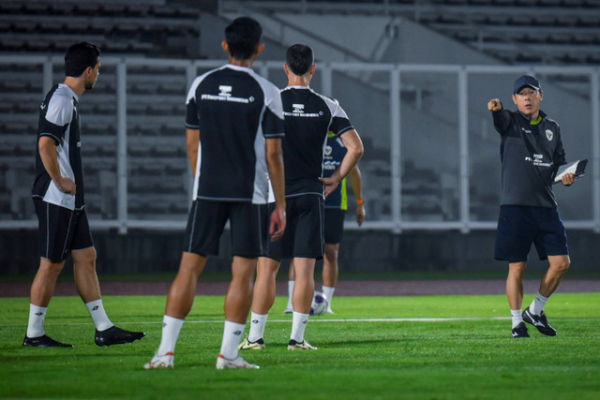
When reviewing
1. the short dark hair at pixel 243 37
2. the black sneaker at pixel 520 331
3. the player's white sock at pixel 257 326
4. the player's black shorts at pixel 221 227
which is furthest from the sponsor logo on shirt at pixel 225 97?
the black sneaker at pixel 520 331

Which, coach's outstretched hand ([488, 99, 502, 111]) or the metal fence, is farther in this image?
the metal fence

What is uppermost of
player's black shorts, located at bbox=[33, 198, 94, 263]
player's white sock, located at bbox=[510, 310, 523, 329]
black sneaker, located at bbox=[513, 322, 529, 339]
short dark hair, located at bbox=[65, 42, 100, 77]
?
short dark hair, located at bbox=[65, 42, 100, 77]

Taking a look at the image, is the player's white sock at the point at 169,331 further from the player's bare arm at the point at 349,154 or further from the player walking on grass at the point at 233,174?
the player's bare arm at the point at 349,154

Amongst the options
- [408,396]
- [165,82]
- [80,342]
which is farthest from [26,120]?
[408,396]

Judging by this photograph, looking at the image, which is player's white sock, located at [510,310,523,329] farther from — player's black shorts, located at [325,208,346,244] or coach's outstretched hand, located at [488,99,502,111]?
player's black shorts, located at [325,208,346,244]

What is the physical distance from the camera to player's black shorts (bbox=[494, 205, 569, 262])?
9773 mm

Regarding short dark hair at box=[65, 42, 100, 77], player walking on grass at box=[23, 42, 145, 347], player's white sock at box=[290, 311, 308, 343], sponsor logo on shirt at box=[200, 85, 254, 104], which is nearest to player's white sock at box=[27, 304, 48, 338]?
player walking on grass at box=[23, 42, 145, 347]

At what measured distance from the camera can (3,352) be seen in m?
8.37

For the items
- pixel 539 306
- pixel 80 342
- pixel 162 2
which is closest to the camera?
pixel 80 342

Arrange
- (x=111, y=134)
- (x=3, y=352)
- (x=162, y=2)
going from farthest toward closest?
(x=162, y=2) < (x=111, y=134) < (x=3, y=352)

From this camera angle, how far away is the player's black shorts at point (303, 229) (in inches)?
336

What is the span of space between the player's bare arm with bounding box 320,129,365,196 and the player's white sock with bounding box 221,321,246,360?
2048mm

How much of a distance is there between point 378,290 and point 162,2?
12.6 m

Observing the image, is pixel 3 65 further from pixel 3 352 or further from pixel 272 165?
pixel 272 165
